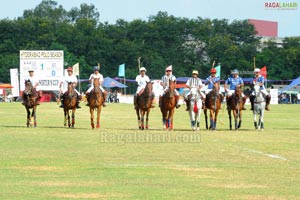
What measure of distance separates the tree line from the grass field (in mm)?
102662

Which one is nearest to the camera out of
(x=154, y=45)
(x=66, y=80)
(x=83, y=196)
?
(x=83, y=196)

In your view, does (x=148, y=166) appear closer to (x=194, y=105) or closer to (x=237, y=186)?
(x=237, y=186)

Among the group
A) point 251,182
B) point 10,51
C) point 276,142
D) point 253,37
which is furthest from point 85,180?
point 253,37

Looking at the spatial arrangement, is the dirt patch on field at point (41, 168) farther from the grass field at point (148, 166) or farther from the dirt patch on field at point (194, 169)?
the dirt patch on field at point (194, 169)

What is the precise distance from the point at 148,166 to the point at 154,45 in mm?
121712

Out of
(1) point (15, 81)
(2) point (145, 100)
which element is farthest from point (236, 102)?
(1) point (15, 81)

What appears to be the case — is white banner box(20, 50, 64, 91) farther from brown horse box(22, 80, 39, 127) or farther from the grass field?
the grass field

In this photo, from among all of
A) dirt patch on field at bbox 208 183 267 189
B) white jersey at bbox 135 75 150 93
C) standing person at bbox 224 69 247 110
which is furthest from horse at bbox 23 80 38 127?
dirt patch on field at bbox 208 183 267 189

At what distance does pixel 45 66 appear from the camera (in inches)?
3167

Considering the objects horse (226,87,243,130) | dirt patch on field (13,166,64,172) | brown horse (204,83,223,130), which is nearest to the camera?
dirt patch on field (13,166,64,172)

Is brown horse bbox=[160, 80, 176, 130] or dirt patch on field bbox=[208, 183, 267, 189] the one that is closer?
dirt patch on field bbox=[208, 183, 267, 189]

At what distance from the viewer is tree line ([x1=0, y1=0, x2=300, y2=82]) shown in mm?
131875

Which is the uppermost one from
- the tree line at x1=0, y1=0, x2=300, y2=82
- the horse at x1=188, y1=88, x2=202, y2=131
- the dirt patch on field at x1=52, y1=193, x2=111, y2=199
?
the tree line at x1=0, y1=0, x2=300, y2=82

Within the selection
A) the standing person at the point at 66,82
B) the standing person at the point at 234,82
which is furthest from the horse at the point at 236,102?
the standing person at the point at 66,82
